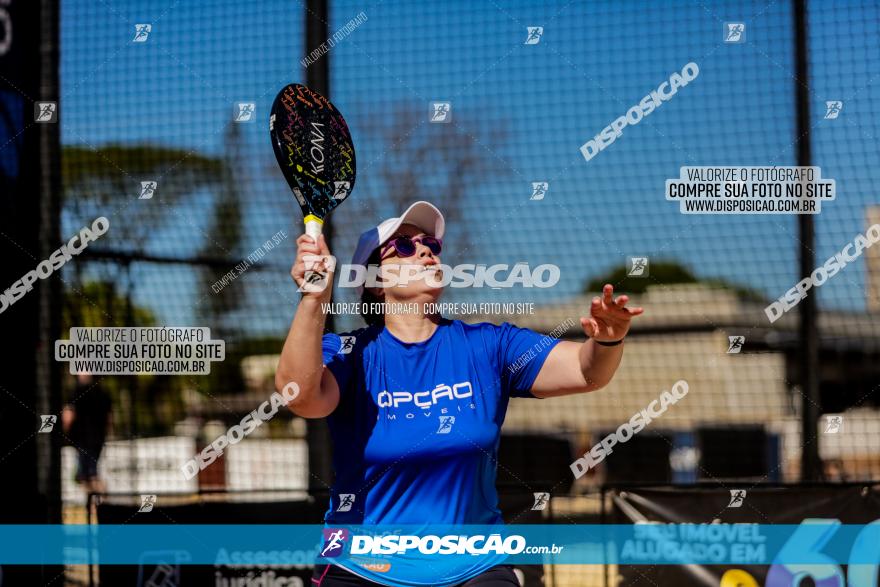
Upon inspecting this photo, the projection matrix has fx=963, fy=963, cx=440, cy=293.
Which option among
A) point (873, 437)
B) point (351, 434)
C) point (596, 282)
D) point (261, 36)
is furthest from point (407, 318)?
point (873, 437)

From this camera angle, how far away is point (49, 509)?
567cm

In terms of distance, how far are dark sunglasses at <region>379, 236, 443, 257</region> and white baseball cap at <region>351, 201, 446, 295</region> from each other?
3 centimetres

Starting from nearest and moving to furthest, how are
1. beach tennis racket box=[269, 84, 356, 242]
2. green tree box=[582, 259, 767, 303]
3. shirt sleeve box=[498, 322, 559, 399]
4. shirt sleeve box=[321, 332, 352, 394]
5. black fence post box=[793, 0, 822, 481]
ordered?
1. shirt sleeve box=[321, 332, 352, 394]
2. shirt sleeve box=[498, 322, 559, 399]
3. beach tennis racket box=[269, 84, 356, 242]
4. black fence post box=[793, 0, 822, 481]
5. green tree box=[582, 259, 767, 303]

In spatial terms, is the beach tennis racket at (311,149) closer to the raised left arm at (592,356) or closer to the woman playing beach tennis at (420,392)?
the woman playing beach tennis at (420,392)

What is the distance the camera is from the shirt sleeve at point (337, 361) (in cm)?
308

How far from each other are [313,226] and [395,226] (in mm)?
444

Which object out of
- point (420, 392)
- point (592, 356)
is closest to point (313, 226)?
point (420, 392)

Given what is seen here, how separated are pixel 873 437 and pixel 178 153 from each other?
459 centimetres

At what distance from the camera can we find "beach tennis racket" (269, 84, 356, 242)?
11.1ft

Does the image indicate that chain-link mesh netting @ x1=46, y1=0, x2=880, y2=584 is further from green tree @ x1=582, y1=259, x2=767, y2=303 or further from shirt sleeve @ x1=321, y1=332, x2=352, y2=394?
shirt sleeve @ x1=321, y1=332, x2=352, y2=394

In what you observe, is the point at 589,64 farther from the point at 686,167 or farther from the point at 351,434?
the point at 351,434

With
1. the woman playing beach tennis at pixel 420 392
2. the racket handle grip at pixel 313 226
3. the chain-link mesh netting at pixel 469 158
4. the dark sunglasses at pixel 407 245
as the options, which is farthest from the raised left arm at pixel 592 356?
the chain-link mesh netting at pixel 469 158

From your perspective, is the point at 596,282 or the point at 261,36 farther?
the point at 596,282

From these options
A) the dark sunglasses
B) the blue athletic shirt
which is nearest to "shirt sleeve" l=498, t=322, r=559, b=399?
the blue athletic shirt
